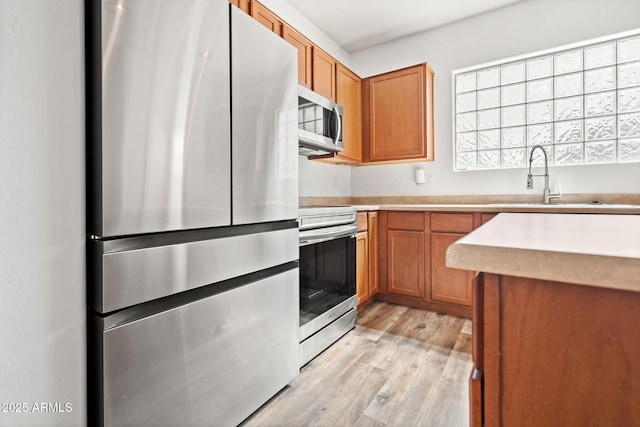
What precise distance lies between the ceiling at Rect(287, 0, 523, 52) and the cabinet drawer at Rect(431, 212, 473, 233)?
1.87 metres

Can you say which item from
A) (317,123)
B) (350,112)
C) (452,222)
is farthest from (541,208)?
(350,112)

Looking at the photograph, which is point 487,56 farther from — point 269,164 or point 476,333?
point 476,333

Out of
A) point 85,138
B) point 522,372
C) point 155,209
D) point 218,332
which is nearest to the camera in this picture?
point 522,372

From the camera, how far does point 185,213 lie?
3.78 ft

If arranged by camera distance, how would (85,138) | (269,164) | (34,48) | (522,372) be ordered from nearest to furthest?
1. (522,372)
2. (34,48)
3. (85,138)
4. (269,164)

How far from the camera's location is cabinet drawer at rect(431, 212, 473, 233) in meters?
2.54

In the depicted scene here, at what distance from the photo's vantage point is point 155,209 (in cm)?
106

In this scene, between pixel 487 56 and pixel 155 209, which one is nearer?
pixel 155 209

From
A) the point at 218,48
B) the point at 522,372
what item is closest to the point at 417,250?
the point at 218,48

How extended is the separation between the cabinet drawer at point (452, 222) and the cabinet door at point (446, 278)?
Result: 43mm

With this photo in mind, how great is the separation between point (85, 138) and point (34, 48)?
0.24 m

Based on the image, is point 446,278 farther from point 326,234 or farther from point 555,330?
point 555,330

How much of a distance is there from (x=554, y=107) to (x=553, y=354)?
3.18 meters

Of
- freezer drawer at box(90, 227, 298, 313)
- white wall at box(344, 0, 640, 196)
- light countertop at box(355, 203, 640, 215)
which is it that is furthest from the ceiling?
freezer drawer at box(90, 227, 298, 313)
